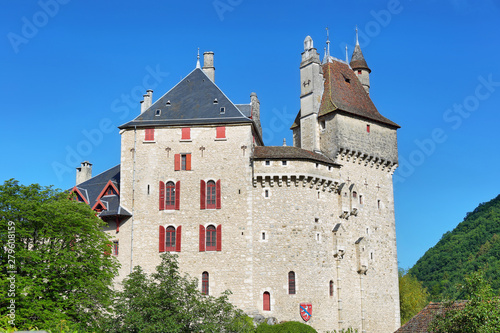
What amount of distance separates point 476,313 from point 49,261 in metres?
23.2

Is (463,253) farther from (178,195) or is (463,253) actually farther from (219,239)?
(178,195)

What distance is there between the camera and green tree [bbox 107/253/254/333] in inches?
1227

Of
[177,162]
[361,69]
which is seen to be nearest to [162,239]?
[177,162]

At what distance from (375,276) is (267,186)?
11.5 metres

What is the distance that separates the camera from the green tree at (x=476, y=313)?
80.8ft

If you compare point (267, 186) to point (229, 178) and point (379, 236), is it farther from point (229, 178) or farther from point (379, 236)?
point (379, 236)

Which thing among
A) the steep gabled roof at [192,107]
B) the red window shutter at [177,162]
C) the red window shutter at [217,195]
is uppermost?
the steep gabled roof at [192,107]

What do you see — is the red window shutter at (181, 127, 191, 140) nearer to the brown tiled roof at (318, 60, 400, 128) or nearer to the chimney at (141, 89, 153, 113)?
the chimney at (141, 89, 153, 113)

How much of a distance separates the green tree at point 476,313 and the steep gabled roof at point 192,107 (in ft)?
69.1

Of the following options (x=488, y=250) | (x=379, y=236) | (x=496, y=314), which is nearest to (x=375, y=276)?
(x=379, y=236)

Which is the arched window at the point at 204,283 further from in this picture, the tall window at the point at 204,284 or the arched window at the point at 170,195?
the arched window at the point at 170,195

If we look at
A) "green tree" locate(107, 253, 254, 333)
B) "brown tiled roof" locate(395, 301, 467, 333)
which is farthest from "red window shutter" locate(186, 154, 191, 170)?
"brown tiled roof" locate(395, 301, 467, 333)

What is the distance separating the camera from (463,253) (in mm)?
87188

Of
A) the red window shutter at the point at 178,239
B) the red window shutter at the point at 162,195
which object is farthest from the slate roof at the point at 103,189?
the red window shutter at the point at 178,239
